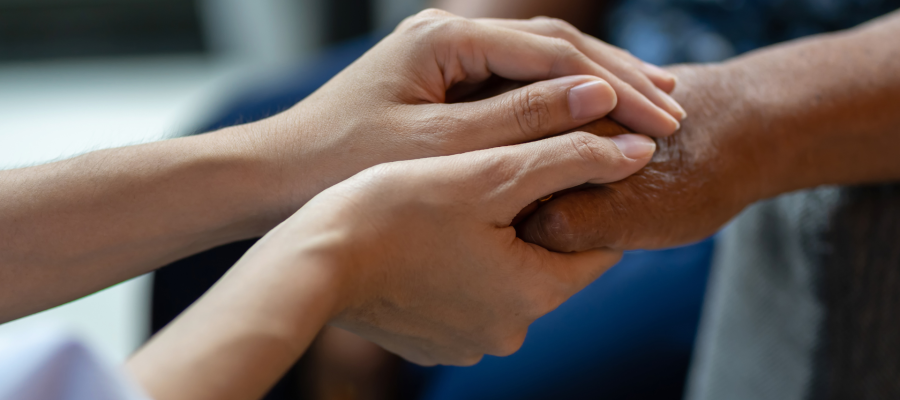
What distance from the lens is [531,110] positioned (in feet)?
2.13

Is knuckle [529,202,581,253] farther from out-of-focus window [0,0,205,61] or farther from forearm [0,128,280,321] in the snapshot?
out-of-focus window [0,0,205,61]

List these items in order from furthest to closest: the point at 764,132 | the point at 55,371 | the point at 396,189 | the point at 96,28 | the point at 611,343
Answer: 1. the point at 96,28
2. the point at 611,343
3. the point at 764,132
4. the point at 396,189
5. the point at 55,371

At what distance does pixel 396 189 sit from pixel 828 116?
0.61m

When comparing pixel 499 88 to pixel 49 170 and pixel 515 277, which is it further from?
pixel 49 170

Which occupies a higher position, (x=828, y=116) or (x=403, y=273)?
(x=828, y=116)

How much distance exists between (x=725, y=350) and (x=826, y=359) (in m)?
0.13

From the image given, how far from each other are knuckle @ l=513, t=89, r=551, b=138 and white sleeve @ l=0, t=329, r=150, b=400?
45cm

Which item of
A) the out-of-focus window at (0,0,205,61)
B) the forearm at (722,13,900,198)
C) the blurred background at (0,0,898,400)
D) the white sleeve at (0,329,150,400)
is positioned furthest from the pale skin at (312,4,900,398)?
the out-of-focus window at (0,0,205,61)

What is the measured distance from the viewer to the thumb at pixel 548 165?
23.0 inches

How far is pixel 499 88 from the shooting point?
752 millimetres

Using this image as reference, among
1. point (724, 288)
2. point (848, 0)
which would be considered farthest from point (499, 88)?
point (848, 0)

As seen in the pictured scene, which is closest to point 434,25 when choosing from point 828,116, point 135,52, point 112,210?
point 112,210

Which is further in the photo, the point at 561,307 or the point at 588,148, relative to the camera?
the point at 561,307

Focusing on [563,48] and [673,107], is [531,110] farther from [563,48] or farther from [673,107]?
[673,107]
